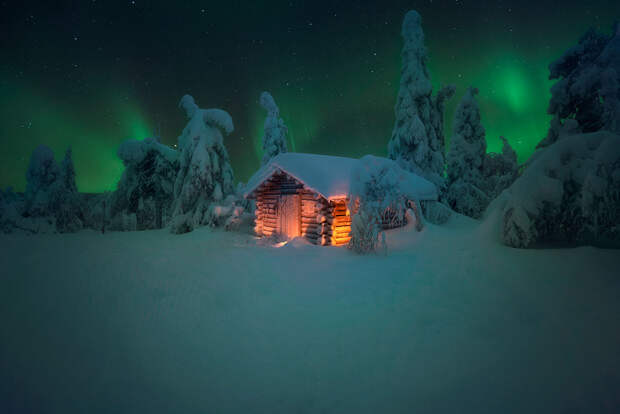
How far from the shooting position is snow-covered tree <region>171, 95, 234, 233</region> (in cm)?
1848

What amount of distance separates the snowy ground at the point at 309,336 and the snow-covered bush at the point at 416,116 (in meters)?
15.3

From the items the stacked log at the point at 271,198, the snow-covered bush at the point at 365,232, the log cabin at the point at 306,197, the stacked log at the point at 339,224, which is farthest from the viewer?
the stacked log at the point at 271,198

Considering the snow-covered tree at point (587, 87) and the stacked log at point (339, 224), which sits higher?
the snow-covered tree at point (587, 87)

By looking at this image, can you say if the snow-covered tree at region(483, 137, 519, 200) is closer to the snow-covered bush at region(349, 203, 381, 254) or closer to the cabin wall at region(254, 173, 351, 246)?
the cabin wall at region(254, 173, 351, 246)

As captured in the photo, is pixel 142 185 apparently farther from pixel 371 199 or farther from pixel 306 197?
pixel 371 199

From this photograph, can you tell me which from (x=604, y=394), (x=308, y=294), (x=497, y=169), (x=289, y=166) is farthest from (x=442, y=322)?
(x=497, y=169)

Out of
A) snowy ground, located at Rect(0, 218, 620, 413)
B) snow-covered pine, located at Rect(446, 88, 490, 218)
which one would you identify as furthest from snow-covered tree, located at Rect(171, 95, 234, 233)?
snow-covered pine, located at Rect(446, 88, 490, 218)

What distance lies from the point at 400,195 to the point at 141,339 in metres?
9.17

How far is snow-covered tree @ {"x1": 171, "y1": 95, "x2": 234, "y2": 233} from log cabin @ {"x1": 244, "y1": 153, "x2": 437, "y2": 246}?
463cm

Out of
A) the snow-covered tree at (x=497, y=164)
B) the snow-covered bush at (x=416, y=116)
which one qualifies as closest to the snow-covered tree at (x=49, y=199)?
the snow-covered bush at (x=416, y=116)

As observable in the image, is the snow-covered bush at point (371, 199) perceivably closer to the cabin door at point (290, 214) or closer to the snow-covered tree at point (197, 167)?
the cabin door at point (290, 214)

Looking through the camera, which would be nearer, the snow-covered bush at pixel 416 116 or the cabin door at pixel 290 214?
the cabin door at pixel 290 214

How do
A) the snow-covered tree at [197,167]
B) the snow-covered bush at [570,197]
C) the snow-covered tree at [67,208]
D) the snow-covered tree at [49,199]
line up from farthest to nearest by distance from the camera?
1. the snow-covered tree at [67,208]
2. the snow-covered tree at [49,199]
3. the snow-covered tree at [197,167]
4. the snow-covered bush at [570,197]

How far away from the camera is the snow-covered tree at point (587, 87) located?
9.15m
